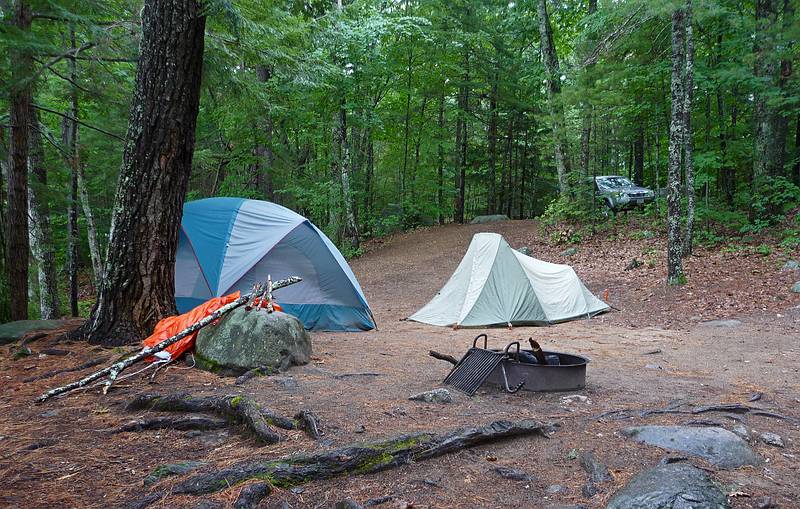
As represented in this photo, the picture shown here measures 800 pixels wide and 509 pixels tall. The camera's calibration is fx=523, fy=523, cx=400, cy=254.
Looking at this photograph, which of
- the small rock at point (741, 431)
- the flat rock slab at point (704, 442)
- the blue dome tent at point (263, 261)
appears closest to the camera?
the flat rock slab at point (704, 442)

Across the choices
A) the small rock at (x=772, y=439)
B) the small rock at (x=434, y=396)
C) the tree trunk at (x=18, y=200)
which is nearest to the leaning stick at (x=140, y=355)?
the small rock at (x=434, y=396)

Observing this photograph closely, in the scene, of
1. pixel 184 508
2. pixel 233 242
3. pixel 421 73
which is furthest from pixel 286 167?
pixel 184 508

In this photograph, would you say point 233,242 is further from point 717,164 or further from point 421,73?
point 421,73

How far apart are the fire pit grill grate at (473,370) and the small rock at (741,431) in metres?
1.65

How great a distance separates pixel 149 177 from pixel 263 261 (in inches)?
108

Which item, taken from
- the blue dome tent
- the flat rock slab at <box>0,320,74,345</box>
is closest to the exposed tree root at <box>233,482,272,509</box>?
the flat rock slab at <box>0,320,74,345</box>

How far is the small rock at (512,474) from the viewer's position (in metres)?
2.81

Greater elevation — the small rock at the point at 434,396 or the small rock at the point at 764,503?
the small rock at the point at 434,396

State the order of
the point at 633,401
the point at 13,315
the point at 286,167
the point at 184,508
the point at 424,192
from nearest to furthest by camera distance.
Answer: the point at 184,508
the point at 633,401
the point at 13,315
the point at 286,167
the point at 424,192

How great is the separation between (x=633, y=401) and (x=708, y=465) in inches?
51.0

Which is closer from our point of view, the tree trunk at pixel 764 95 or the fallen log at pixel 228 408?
the fallen log at pixel 228 408

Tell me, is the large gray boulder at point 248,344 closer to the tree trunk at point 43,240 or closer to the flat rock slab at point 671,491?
the flat rock slab at point 671,491

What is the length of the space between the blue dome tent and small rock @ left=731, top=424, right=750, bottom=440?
5.68 metres

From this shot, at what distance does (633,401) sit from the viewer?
166 inches
